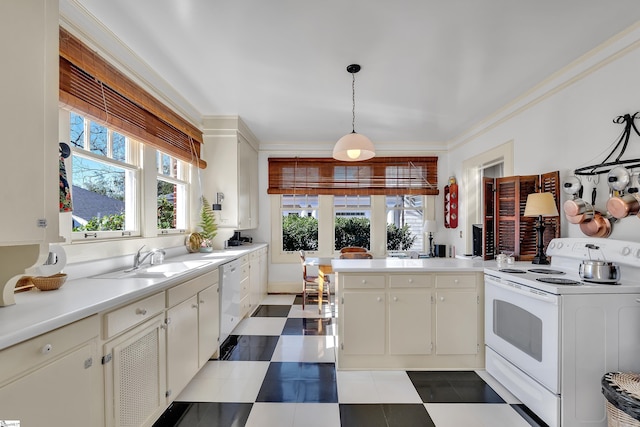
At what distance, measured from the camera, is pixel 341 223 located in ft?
17.4

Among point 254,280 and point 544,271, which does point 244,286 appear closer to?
point 254,280

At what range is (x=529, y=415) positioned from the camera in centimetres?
202

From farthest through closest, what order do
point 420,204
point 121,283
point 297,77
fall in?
point 420,204 < point 297,77 < point 121,283

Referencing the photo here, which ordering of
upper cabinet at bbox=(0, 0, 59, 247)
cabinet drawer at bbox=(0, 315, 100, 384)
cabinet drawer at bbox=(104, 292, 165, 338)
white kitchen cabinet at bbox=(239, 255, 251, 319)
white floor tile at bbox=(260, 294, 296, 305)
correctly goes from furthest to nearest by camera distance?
1. white floor tile at bbox=(260, 294, 296, 305)
2. white kitchen cabinet at bbox=(239, 255, 251, 319)
3. cabinet drawer at bbox=(104, 292, 165, 338)
4. upper cabinet at bbox=(0, 0, 59, 247)
5. cabinet drawer at bbox=(0, 315, 100, 384)

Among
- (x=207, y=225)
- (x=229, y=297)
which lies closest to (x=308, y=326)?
(x=229, y=297)

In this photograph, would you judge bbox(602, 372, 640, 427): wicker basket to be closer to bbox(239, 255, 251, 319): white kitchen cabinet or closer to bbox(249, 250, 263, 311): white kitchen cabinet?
bbox(239, 255, 251, 319): white kitchen cabinet

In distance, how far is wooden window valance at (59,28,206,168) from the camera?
6.17ft

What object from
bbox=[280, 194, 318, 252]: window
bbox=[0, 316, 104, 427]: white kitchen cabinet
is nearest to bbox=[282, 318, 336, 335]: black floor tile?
bbox=[280, 194, 318, 252]: window

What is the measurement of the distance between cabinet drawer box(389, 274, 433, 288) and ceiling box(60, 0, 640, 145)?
1884mm

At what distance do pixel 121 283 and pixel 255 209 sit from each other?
3.23 m

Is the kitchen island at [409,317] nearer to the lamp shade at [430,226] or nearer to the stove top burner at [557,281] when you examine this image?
the stove top burner at [557,281]

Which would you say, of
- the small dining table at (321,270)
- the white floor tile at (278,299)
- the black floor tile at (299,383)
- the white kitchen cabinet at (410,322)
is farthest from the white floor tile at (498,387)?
the white floor tile at (278,299)

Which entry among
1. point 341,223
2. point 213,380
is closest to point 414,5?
point 213,380

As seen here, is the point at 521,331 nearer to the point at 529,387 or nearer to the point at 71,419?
the point at 529,387
